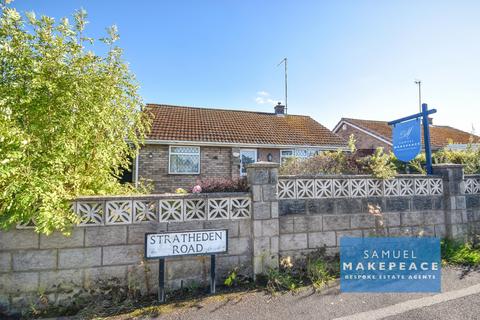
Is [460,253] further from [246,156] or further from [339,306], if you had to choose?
[246,156]

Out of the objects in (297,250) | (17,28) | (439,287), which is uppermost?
(17,28)

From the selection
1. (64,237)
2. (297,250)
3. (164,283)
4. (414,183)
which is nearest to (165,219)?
(164,283)

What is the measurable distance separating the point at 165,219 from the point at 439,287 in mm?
4144

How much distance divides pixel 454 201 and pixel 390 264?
2079mm

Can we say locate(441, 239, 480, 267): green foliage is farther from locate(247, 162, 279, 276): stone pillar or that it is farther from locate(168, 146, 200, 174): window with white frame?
locate(168, 146, 200, 174): window with white frame

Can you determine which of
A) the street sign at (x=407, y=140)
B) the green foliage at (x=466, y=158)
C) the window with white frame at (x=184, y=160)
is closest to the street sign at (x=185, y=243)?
the street sign at (x=407, y=140)

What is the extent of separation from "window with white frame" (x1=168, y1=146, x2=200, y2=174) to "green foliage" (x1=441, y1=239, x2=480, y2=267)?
8.64 meters

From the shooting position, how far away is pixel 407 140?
5.74 metres

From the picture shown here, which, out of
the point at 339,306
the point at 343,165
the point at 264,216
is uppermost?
the point at 343,165

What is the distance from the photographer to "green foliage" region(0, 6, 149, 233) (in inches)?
112

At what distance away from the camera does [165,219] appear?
370 centimetres

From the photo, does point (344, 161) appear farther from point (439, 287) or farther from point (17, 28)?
point (17, 28)

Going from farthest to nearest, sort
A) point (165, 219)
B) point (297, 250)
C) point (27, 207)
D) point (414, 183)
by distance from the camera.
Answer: point (414, 183) < point (297, 250) < point (165, 219) < point (27, 207)

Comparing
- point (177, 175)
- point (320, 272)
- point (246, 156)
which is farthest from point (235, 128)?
point (320, 272)
